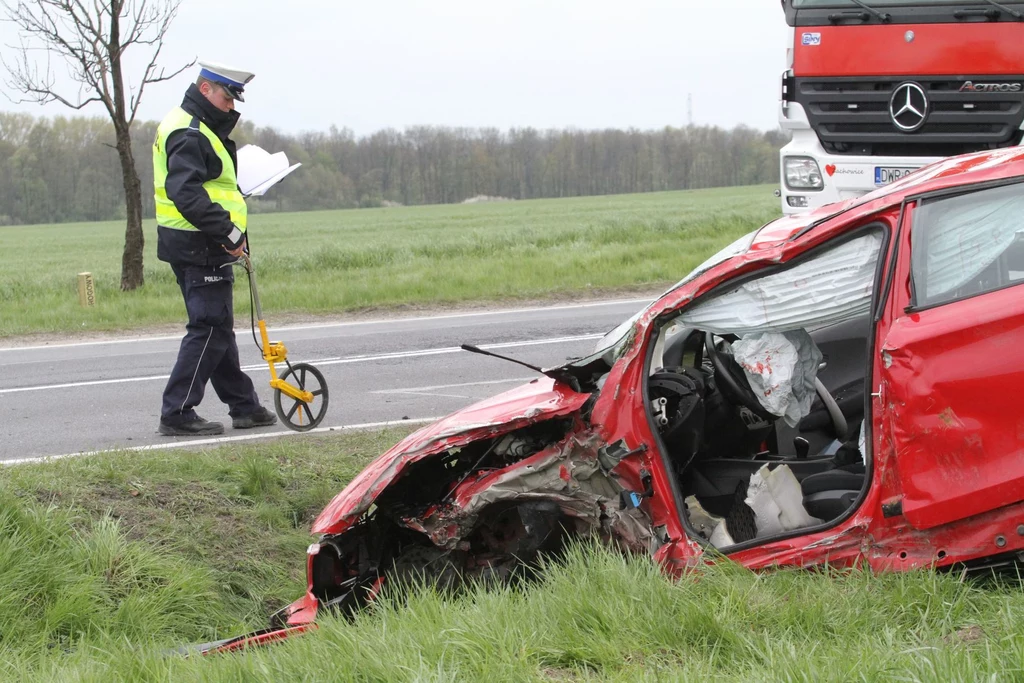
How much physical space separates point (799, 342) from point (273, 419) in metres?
4.41

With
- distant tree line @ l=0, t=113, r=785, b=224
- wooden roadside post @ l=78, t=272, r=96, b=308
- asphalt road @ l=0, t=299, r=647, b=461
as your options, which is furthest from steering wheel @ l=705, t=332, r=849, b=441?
distant tree line @ l=0, t=113, r=785, b=224

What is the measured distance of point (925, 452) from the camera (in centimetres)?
314

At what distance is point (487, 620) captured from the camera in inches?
124

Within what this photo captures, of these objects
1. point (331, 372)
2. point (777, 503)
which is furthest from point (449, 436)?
point (331, 372)

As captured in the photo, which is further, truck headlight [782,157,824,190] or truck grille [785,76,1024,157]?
truck headlight [782,157,824,190]

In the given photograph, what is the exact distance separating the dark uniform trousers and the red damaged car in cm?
295

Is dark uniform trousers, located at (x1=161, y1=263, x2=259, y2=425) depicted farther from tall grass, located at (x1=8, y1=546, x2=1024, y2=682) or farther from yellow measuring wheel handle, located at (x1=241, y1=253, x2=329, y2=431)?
tall grass, located at (x1=8, y1=546, x2=1024, y2=682)

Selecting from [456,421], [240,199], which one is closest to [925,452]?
[456,421]

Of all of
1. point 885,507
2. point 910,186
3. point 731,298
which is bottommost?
point 885,507

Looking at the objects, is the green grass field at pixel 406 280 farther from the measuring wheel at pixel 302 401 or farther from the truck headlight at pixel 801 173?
the measuring wheel at pixel 302 401

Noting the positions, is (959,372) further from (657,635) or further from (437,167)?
(437,167)

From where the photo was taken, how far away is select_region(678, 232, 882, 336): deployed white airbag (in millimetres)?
3449

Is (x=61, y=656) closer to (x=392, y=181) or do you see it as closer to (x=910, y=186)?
(x=910, y=186)

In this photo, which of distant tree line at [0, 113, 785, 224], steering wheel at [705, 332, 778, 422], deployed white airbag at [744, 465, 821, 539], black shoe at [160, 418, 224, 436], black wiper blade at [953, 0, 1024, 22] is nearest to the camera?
deployed white airbag at [744, 465, 821, 539]
